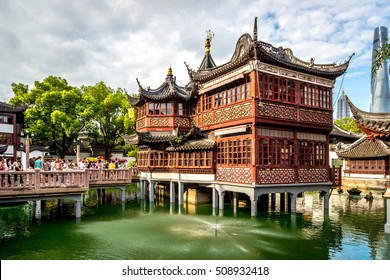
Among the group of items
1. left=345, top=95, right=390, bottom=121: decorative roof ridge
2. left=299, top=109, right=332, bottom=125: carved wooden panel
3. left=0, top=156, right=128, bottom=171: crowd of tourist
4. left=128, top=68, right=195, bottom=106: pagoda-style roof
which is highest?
left=128, top=68, right=195, bottom=106: pagoda-style roof

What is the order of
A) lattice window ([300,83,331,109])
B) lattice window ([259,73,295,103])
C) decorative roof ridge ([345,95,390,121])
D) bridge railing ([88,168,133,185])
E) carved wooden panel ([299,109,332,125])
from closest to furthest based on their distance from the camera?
decorative roof ridge ([345,95,390,121]), lattice window ([259,73,295,103]), carved wooden panel ([299,109,332,125]), lattice window ([300,83,331,109]), bridge railing ([88,168,133,185])

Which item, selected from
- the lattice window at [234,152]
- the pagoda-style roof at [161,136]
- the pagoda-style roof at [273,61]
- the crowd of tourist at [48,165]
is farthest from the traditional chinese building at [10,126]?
the lattice window at [234,152]

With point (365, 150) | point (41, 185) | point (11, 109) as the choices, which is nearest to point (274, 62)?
point (41, 185)

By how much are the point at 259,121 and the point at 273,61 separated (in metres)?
3.21

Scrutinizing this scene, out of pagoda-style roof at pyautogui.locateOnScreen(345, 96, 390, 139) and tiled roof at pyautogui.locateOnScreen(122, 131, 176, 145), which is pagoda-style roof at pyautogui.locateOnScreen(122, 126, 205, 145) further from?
pagoda-style roof at pyautogui.locateOnScreen(345, 96, 390, 139)

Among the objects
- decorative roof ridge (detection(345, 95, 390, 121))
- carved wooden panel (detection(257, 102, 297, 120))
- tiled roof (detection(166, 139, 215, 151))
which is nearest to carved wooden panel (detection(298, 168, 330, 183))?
carved wooden panel (detection(257, 102, 297, 120))

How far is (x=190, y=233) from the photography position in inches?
529

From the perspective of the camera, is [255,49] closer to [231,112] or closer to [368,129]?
[231,112]

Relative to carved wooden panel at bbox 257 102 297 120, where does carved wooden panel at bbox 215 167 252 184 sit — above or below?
below

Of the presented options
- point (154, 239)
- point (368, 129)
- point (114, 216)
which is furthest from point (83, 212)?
point (368, 129)

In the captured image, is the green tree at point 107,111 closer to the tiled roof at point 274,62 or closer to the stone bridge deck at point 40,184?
the tiled roof at point 274,62

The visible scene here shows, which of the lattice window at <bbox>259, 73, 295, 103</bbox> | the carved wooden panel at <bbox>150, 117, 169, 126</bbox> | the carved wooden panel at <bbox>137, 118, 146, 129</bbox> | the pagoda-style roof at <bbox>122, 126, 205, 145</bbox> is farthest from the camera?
Result: the carved wooden panel at <bbox>137, 118, 146, 129</bbox>

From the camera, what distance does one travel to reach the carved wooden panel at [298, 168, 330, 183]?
17.0m

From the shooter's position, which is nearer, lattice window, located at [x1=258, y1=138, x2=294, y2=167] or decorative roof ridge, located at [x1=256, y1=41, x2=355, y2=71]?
lattice window, located at [x1=258, y1=138, x2=294, y2=167]
